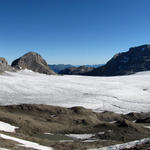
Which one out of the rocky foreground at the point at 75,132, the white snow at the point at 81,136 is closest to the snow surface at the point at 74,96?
the rocky foreground at the point at 75,132

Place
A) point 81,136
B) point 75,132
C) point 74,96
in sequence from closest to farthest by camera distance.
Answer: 1. point 81,136
2. point 75,132
3. point 74,96

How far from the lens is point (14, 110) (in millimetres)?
51406

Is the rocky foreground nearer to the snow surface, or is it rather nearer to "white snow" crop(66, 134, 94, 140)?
"white snow" crop(66, 134, 94, 140)

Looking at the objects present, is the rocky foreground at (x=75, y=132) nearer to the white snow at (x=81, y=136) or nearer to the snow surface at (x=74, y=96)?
the white snow at (x=81, y=136)

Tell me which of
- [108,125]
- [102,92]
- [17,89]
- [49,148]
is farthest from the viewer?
[102,92]

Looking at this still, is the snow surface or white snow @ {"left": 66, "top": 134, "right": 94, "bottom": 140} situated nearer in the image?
white snow @ {"left": 66, "top": 134, "right": 94, "bottom": 140}

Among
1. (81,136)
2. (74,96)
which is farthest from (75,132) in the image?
(74,96)

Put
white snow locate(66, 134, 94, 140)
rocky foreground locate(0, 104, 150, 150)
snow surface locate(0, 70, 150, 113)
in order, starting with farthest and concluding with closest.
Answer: snow surface locate(0, 70, 150, 113) → white snow locate(66, 134, 94, 140) → rocky foreground locate(0, 104, 150, 150)

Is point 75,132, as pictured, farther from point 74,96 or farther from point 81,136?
point 74,96

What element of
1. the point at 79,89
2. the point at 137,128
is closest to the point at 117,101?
the point at 79,89

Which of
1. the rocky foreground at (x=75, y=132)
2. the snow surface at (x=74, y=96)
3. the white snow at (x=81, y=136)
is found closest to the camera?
the rocky foreground at (x=75, y=132)

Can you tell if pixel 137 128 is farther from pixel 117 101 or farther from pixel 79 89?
pixel 79 89

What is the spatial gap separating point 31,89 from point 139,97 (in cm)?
5067

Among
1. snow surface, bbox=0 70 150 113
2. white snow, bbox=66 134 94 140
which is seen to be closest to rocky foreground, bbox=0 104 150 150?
white snow, bbox=66 134 94 140
